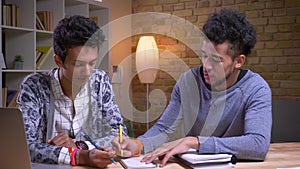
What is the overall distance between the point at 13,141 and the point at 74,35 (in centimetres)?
60

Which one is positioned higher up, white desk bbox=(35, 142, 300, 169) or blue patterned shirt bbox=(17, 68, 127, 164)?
blue patterned shirt bbox=(17, 68, 127, 164)

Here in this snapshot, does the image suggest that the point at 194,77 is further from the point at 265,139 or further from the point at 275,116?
the point at 275,116

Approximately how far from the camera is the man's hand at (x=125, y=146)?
1.39 m

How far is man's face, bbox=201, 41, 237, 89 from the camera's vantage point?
1553 millimetres

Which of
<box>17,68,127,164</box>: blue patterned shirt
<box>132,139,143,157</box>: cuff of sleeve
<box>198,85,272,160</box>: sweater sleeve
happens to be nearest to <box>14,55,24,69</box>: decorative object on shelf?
<box>17,68,127,164</box>: blue patterned shirt

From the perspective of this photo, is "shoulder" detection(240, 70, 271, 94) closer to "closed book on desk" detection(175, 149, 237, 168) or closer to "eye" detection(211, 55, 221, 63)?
"eye" detection(211, 55, 221, 63)

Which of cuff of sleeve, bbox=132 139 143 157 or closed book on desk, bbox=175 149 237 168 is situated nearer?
closed book on desk, bbox=175 149 237 168

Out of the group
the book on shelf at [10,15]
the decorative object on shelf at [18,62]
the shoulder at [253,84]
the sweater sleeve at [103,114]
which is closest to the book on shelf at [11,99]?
the decorative object on shelf at [18,62]

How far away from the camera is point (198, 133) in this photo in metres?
1.72

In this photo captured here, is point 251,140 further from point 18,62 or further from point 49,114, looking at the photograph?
point 18,62

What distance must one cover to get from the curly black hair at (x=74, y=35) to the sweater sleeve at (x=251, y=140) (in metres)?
0.62

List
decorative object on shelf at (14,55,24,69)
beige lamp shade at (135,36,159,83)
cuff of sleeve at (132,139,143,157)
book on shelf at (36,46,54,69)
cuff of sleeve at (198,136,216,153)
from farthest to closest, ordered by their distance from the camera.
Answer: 1. beige lamp shade at (135,36,159,83)
2. book on shelf at (36,46,54,69)
3. decorative object on shelf at (14,55,24,69)
4. cuff of sleeve at (132,139,143,157)
5. cuff of sleeve at (198,136,216,153)

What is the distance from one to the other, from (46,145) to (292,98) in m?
2.78

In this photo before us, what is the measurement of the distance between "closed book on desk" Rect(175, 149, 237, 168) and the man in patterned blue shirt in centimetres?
39
